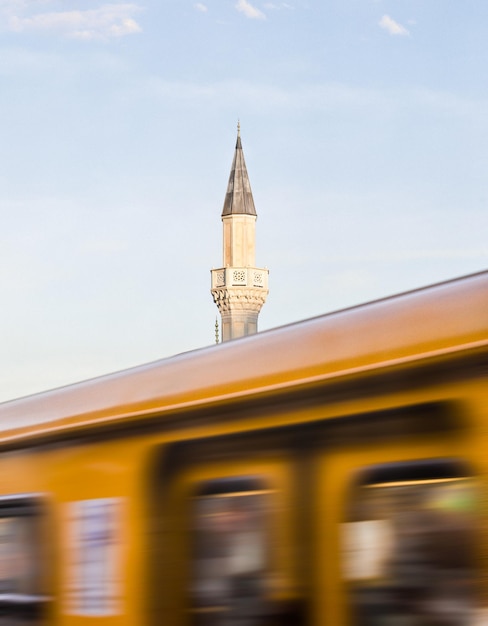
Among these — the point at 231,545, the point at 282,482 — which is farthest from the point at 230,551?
the point at 282,482

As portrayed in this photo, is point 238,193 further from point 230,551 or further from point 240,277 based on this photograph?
point 230,551

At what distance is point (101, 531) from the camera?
260 cm

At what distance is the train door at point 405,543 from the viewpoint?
1.73 metres

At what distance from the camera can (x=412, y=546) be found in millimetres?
1814

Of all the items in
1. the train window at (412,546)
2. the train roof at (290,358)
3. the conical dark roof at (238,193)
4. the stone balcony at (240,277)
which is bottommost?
the train window at (412,546)

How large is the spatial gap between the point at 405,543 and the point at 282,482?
0.30m

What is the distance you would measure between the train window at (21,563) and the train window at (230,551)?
640 mm

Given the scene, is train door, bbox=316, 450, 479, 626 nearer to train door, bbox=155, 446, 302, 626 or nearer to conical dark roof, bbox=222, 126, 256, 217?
train door, bbox=155, 446, 302, 626

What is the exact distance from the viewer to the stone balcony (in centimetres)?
4834

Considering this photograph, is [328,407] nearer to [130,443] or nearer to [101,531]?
[130,443]

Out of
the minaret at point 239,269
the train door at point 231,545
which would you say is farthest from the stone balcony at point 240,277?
the train door at point 231,545

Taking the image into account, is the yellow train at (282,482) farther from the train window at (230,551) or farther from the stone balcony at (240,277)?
the stone balcony at (240,277)

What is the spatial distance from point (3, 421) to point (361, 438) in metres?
1.43

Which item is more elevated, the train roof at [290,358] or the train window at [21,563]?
the train roof at [290,358]
